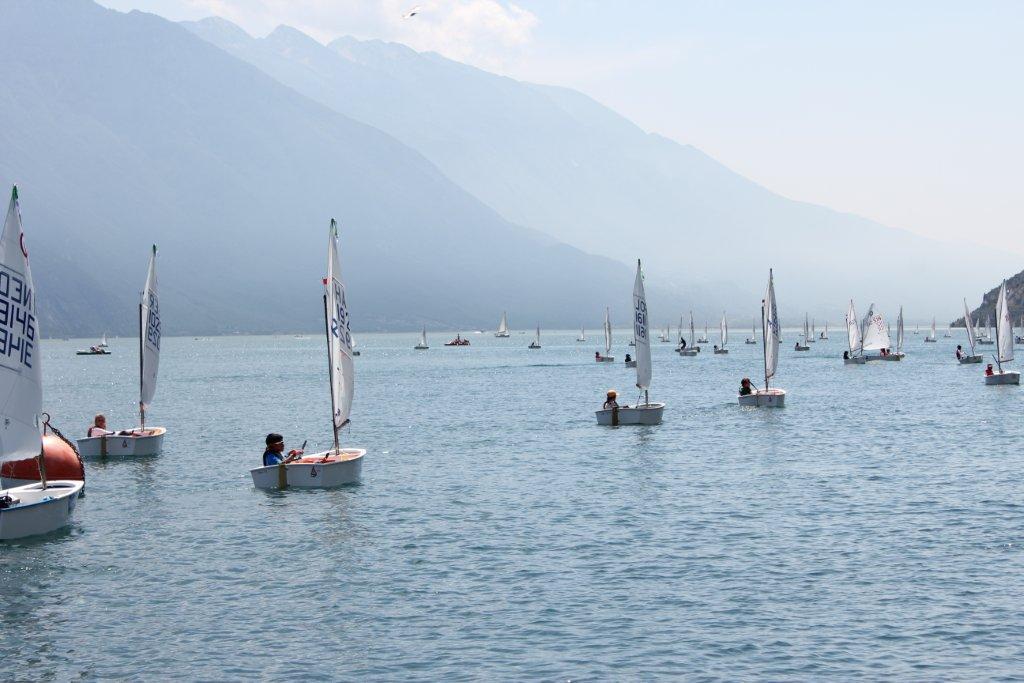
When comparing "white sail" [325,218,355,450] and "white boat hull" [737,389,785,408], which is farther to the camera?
"white boat hull" [737,389,785,408]

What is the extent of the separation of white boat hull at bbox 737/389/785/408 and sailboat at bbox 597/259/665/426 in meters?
14.8

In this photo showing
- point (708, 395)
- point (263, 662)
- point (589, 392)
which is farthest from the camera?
point (589, 392)

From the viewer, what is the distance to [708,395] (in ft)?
383

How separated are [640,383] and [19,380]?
48.5 metres

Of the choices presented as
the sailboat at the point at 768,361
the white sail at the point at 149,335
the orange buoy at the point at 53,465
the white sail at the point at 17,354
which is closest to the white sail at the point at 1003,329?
the sailboat at the point at 768,361

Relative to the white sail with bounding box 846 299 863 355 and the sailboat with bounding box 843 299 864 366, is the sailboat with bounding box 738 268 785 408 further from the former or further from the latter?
the white sail with bounding box 846 299 863 355

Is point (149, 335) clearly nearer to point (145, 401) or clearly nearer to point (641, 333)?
point (145, 401)

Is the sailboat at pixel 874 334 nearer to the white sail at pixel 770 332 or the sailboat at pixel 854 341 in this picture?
the sailboat at pixel 854 341

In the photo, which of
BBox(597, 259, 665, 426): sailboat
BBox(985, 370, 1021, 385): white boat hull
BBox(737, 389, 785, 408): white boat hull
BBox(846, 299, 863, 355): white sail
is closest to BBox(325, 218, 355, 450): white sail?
BBox(597, 259, 665, 426): sailboat

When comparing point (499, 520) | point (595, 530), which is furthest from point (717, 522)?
point (499, 520)

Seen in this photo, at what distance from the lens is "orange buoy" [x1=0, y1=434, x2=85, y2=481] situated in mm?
45312

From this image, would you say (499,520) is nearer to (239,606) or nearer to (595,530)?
(595,530)

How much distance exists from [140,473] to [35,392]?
22491mm

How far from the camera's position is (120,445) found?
211 ft
